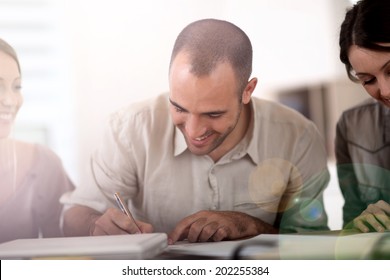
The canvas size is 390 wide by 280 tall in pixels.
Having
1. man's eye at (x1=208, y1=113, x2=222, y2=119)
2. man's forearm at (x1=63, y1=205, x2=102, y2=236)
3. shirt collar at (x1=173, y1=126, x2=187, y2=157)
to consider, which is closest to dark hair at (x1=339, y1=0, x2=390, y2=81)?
man's eye at (x1=208, y1=113, x2=222, y2=119)

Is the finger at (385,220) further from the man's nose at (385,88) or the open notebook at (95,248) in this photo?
the open notebook at (95,248)

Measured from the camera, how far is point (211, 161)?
4.60 ft

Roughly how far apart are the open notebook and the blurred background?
0.99 feet

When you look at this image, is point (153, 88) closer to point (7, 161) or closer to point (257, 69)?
point (257, 69)

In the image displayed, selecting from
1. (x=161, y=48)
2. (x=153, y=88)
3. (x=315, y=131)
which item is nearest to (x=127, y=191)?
(x=153, y=88)

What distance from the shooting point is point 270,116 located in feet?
4.67

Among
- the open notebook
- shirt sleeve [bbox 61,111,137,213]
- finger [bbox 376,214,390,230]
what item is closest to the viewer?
the open notebook

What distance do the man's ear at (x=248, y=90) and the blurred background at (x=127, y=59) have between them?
2cm

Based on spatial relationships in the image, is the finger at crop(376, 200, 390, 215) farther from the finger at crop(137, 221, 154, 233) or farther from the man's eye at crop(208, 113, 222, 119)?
the finger at crop(137, 221, 154, 233)

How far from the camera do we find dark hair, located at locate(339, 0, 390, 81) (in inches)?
48.9

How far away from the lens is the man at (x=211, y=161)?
136cm

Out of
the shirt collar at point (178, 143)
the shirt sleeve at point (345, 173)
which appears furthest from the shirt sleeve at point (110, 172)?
the shirt sleeve at point (345, 173)
